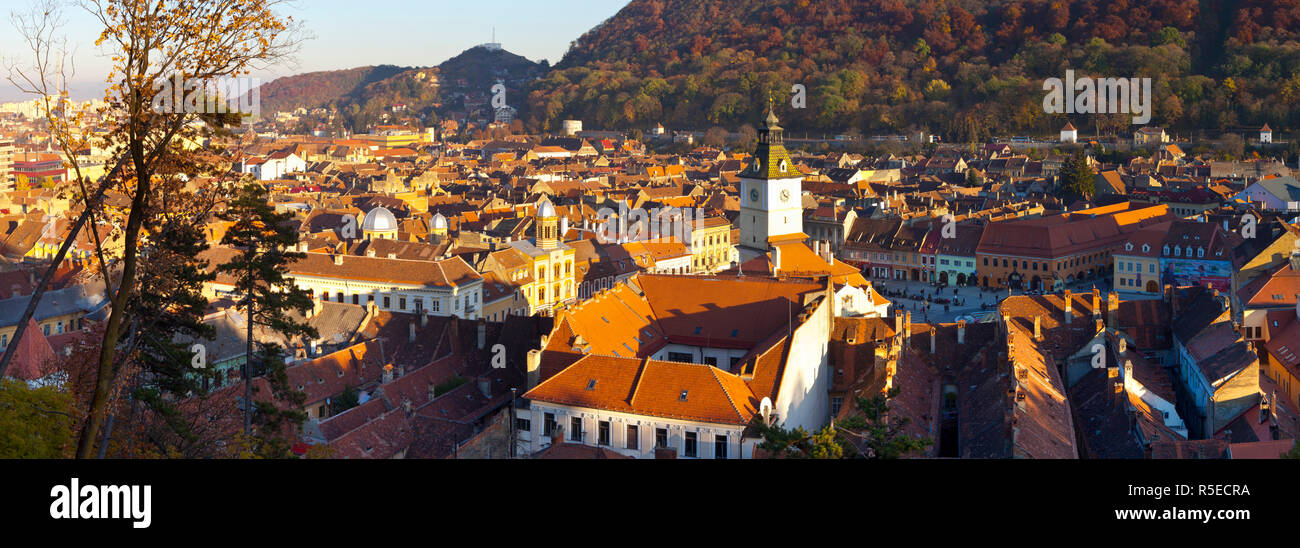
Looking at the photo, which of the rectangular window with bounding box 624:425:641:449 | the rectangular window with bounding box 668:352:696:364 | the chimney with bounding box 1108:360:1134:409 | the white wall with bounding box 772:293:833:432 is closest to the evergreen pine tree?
the rectangular window with bounding box 624:425:641:449

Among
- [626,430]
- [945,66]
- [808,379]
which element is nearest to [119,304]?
[626,430]

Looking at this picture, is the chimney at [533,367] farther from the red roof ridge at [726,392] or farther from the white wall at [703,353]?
the white wall at [703,353]

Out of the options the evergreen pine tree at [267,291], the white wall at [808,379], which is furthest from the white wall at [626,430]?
the evergreen pine tree at [267,291]

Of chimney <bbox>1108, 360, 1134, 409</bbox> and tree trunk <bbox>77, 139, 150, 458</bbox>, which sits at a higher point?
tree trunk <bbox>77, 139, 150, 458</bbox>

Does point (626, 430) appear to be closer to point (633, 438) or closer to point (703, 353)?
point (633, 438)

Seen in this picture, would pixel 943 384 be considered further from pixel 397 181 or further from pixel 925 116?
pixel 925 116

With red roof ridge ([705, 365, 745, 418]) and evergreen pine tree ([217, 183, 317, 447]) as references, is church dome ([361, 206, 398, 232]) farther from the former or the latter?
red roof ridge ([705, 365, 745, 418])

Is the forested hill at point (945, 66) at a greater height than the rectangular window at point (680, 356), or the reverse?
the forested hill at point (945, 66)
